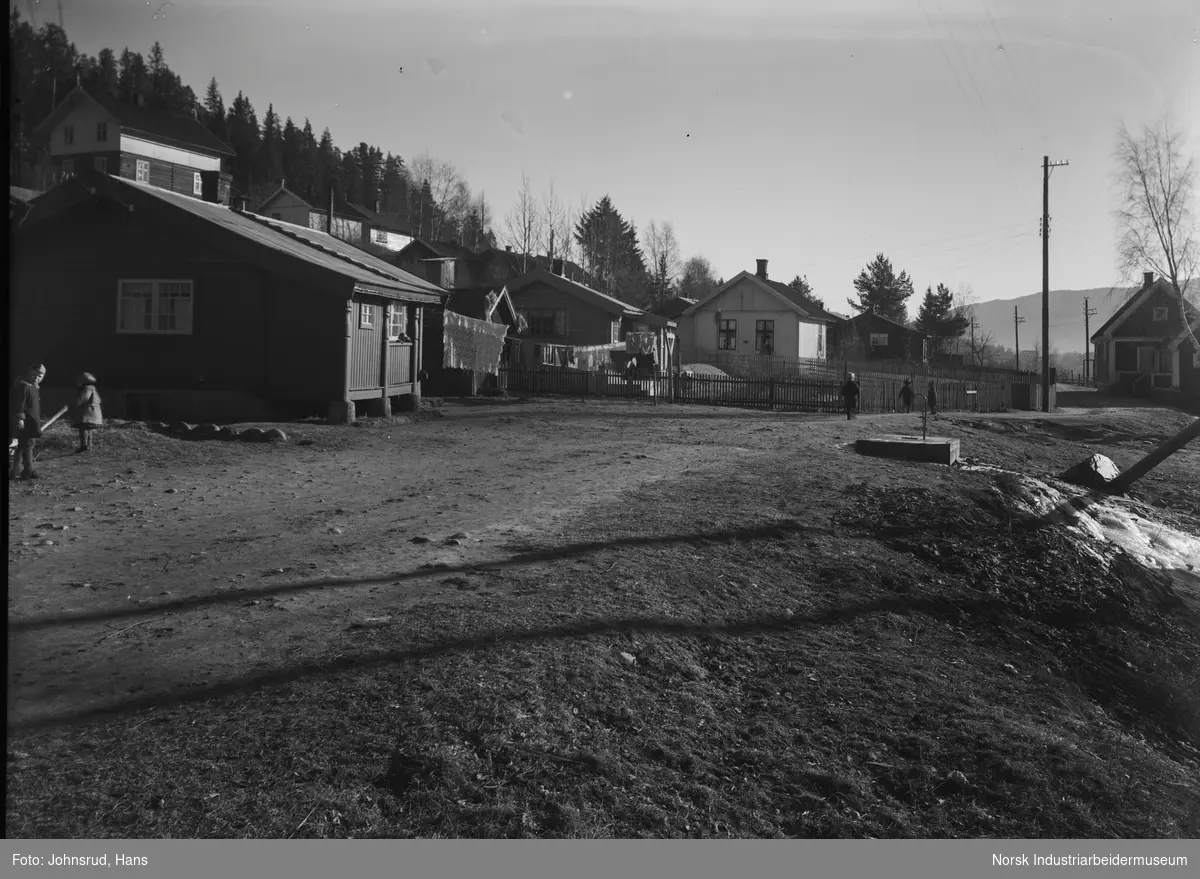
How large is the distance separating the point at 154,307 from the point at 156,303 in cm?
9

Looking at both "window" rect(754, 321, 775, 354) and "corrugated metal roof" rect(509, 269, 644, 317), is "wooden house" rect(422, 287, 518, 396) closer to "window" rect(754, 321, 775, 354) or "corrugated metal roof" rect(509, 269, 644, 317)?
"corrugated metal roof" rect(509, 269, 644, 317)

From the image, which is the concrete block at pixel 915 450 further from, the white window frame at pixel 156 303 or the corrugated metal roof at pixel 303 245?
the white window frame at pixel 156 303

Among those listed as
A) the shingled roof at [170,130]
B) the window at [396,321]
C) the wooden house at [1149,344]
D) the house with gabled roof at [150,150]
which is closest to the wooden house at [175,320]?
the window at [396,321]

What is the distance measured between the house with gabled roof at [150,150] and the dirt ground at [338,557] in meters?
14.9

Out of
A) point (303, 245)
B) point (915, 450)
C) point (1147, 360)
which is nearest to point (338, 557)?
point (915, 450)

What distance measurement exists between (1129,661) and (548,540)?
602 cm

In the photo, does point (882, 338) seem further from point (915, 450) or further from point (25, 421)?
point (25, 421)

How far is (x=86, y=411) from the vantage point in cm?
1384

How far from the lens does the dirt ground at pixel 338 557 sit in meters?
5.38

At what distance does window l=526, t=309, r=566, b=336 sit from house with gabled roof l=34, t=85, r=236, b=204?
1643 centimetres

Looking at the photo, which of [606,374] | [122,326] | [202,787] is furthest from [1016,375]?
[202,787]

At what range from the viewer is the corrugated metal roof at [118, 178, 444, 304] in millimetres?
19156

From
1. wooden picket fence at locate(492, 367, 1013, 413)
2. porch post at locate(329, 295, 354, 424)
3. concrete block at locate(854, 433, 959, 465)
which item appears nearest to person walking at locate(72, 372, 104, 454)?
porch post at locate(329, 295, 354, 424)

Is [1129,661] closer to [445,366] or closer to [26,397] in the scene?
[26,397]
